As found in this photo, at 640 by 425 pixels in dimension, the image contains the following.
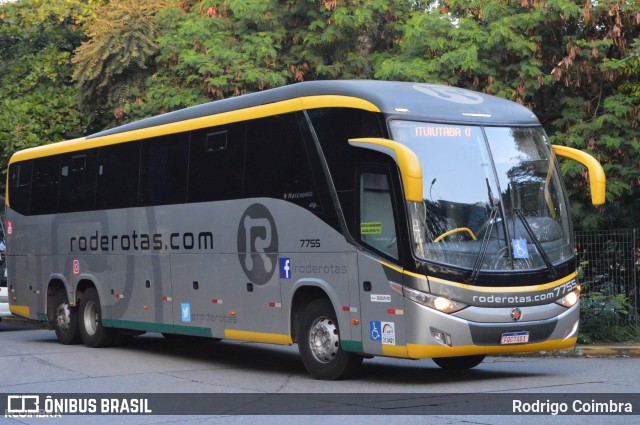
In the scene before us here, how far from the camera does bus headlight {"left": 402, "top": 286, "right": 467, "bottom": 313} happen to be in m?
12.2

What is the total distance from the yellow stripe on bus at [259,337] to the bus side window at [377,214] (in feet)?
6.66

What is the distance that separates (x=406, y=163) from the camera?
38.5 feet

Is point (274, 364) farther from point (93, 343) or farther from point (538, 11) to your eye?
point (538, 11)

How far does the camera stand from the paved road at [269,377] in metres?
10.9

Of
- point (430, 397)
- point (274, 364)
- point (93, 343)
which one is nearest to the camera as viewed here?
point (430, 397)

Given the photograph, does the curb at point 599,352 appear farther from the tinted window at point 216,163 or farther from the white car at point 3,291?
the white car at point 3,291

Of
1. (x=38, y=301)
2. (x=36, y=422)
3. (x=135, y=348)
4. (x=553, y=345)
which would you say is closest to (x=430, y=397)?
(x=553, y=345)

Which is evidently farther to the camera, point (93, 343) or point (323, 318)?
point (93, 343)

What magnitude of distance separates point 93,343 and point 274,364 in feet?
14.7

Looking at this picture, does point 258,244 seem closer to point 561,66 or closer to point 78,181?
point 78,181

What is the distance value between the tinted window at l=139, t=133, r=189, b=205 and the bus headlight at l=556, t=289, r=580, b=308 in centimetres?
608

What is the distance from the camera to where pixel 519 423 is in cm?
955

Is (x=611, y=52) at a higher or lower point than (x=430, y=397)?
A: higher

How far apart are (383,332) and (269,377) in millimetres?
2337
